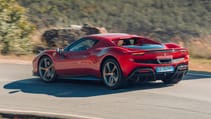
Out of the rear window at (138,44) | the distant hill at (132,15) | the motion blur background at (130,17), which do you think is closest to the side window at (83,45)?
the rear window at (138,44)

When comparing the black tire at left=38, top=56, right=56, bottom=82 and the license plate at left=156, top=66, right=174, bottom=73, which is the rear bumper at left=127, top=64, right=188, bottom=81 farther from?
the black tire at left=38, top=56, right=56, bottom=82

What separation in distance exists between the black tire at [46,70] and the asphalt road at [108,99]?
0.61 ft

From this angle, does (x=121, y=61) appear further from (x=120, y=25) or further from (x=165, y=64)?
(x=120, y=25)

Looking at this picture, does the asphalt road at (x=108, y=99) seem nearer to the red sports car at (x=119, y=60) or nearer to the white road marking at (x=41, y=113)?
the white road marking at (x=41, y=113)

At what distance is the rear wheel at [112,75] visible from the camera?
40.7ft

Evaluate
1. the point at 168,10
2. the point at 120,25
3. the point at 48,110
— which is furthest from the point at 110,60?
the point at 168,10

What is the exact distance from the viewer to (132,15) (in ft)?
124

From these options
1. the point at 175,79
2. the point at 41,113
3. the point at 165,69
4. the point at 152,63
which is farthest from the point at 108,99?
the point at 175,79

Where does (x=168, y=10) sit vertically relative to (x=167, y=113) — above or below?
above

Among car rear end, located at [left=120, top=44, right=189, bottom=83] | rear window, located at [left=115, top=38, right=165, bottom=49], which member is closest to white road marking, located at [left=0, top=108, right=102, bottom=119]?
car rear end, located at [left=120, top=44, right=189, bottom=83]

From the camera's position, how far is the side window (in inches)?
526

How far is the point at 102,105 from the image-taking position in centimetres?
1104

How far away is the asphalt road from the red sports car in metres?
0.28

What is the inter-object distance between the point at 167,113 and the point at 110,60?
2873mm
